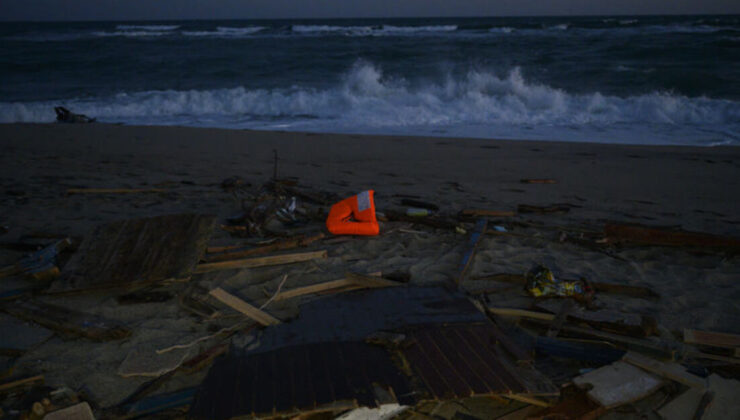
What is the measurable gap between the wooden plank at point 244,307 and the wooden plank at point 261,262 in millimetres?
635

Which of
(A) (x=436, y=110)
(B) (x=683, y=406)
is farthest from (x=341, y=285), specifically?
(A) (x=436, y=110)

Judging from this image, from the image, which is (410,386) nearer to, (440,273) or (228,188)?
(440,273)

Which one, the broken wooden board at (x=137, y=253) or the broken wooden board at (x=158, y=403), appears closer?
the broken wooden board at (x=158, y=403)

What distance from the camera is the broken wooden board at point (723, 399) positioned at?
240 cm

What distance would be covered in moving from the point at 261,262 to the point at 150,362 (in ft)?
5.00

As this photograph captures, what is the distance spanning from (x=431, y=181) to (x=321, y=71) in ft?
54.2

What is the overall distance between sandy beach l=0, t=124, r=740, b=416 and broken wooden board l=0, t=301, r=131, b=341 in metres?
0.08

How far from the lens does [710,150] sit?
9.69 meters

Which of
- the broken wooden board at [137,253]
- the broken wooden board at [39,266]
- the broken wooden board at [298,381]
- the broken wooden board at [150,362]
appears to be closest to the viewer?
the broken wooden board at [298,381]

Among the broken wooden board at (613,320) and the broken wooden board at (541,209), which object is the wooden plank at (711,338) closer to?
the broken wooden board at (613,320)

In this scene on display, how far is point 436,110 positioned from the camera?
15.4 meters

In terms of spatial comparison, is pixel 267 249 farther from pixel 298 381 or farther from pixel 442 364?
pixel 442 364

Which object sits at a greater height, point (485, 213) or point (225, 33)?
point (225, 33)

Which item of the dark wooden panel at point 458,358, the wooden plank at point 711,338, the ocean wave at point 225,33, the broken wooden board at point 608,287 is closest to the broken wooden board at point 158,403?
the dark wooden panel at point 458,358
